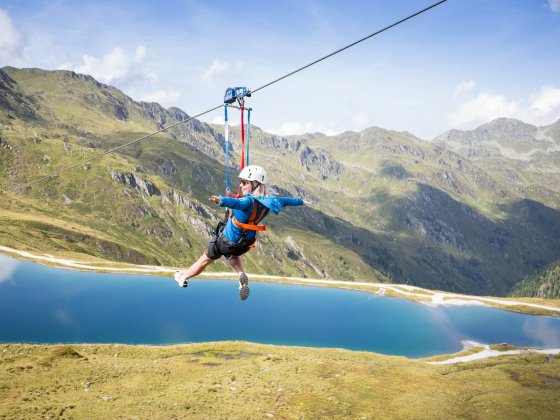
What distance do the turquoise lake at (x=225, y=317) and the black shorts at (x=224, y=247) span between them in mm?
64993

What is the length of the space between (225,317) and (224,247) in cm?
8181

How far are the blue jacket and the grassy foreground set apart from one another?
2428cm

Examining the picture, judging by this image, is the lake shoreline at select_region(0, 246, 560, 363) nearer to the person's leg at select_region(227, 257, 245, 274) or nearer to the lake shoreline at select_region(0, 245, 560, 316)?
the lake shoreline at select_region(0, 245, 560, 316)

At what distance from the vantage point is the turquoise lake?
7788 cm

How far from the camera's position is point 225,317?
92812mm

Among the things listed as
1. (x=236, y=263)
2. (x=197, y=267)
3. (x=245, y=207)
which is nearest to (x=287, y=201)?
(x=245, y=207)

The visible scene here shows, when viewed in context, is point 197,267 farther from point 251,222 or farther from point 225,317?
point 225,317

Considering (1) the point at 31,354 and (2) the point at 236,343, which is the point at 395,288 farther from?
(1) the point at 31,354

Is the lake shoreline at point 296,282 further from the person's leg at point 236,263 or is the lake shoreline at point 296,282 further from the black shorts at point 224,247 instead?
the black shorts at point 224,247

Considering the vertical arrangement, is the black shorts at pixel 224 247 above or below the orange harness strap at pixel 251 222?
below

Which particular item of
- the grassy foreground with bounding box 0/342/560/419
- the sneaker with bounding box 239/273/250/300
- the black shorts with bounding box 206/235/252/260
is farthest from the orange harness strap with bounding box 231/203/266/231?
the grassy foreground with bounding box 0/342/560/419

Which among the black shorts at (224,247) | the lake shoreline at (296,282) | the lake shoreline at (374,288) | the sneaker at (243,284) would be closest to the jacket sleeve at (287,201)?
the black shorts at (224,247)

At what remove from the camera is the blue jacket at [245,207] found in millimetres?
13203

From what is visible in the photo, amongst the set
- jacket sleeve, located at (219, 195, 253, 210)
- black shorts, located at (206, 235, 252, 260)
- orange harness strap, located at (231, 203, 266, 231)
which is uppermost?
jacket sleeve, located at (219, 195, 253, 210)
